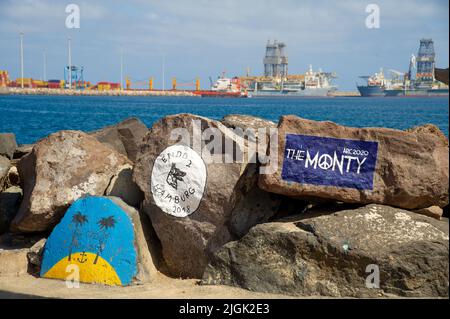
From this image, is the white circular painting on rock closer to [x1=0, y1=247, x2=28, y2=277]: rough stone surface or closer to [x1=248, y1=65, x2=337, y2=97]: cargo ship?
[x1=0, y1=247, x2=28, y2=277]: rough stone surface

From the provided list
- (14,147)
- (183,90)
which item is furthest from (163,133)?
(183,90)

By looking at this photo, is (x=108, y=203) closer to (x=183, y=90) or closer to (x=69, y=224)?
(x=69, y=224)

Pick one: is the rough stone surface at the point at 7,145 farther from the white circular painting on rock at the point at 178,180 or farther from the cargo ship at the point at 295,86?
the cargo ship at the point at 295,86

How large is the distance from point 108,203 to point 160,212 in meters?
0.45

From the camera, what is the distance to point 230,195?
493cm

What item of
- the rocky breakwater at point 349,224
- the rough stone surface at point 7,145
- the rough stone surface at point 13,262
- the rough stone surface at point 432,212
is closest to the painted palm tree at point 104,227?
the rough stone surface at point 13,262

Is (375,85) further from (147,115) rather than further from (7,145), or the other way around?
(7,145)

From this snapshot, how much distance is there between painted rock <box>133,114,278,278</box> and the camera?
498 centimetres

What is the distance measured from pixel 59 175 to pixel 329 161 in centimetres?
241

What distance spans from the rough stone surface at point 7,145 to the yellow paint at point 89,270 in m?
3.59

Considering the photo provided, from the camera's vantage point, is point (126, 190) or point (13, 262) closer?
point (13, 262)

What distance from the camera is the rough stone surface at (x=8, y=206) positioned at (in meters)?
5.86

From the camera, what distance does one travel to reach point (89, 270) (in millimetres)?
4969

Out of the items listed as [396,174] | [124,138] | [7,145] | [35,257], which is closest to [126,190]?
[35,257]
